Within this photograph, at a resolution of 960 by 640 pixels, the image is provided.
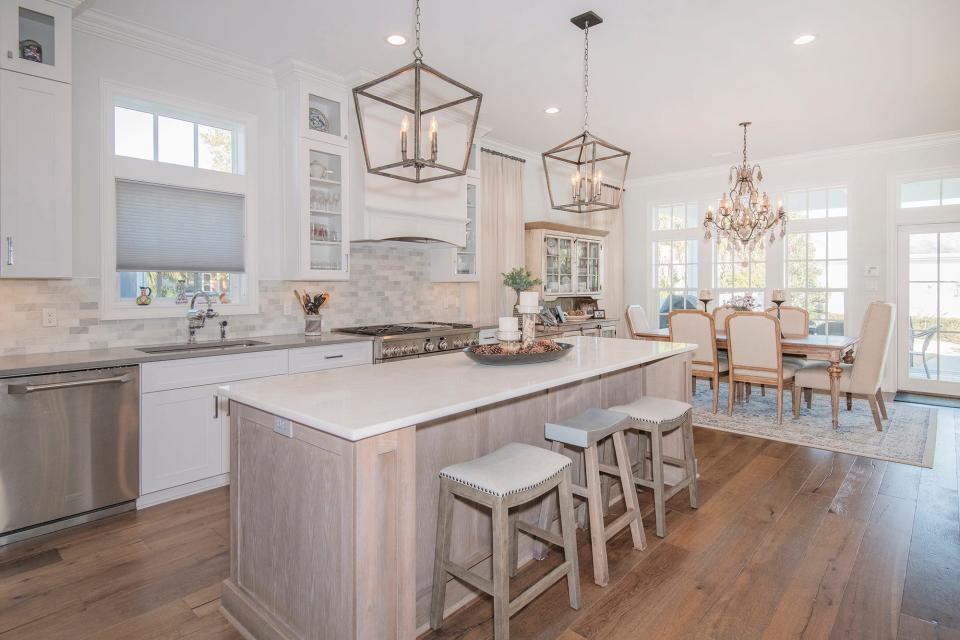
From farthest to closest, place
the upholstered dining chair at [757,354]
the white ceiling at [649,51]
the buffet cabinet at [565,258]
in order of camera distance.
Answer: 1. the buffet cabinet at [565,258]
2. the upholstered dining chair at [757,354]
3. the white ceiling at [649,51]

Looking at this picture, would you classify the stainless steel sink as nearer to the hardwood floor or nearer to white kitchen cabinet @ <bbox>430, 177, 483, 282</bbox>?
the hardwood floor

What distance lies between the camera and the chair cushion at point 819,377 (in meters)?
4.66

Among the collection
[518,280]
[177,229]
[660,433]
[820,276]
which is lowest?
[660,433]

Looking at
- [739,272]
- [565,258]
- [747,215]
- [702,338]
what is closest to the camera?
[702,338]

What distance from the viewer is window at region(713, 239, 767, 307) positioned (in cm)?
677

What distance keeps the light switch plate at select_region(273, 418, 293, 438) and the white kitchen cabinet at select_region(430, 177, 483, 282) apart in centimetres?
340

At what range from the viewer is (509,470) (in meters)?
1.86

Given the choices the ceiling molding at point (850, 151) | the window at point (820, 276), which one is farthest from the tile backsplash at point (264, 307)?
the window at point (820, 276)

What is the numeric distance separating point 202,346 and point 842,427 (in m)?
5.18

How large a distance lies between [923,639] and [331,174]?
13.7 feet

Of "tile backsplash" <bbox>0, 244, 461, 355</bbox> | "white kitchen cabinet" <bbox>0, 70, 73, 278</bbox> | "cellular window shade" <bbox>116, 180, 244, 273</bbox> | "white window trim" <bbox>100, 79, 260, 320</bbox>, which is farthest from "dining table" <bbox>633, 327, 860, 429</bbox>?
"white kitchen cabinet" <bbox>0, 70, 73, 278</bbox>

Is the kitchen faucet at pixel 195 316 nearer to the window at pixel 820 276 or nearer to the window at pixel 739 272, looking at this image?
the window at pixel 739 272

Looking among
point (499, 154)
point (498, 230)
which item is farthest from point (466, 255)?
point (499, 154)

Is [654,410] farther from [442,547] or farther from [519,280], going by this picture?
[519,280]
